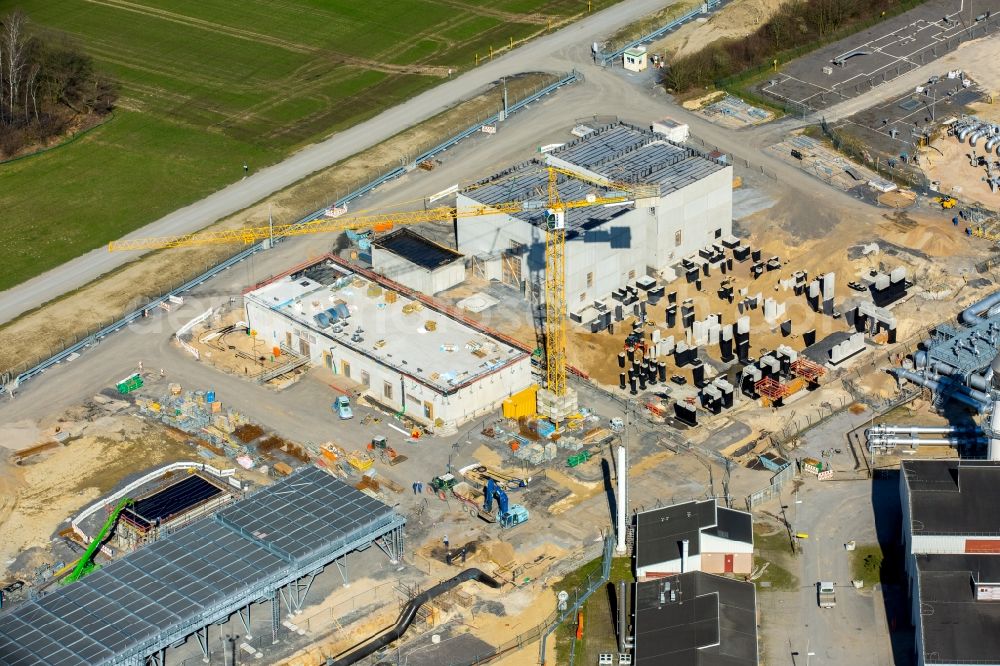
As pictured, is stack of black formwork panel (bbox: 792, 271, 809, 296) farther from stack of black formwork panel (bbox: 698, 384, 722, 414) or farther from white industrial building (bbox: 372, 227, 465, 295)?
white industrial building (bbox: 372, 227, 465, 295)

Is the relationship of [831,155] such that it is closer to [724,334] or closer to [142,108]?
[724,334]

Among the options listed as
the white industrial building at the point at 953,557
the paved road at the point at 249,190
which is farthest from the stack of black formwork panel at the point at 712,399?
the paved road at the point at 249,190

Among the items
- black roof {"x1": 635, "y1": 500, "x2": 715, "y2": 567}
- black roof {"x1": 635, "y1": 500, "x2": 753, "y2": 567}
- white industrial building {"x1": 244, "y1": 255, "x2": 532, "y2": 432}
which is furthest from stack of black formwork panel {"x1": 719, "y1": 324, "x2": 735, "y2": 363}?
black roof {"x1": 635, "y1": 500, "x2": 715, "y2": 567}

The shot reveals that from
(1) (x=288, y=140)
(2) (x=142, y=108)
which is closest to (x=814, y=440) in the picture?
(1) (x=288, y=140)

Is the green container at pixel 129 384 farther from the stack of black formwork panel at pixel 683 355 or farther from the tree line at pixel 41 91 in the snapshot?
the tree line at pixel 41 91

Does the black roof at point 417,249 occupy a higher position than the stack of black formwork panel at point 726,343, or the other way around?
the black roof at point 417,249

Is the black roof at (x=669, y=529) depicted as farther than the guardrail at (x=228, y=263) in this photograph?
No
